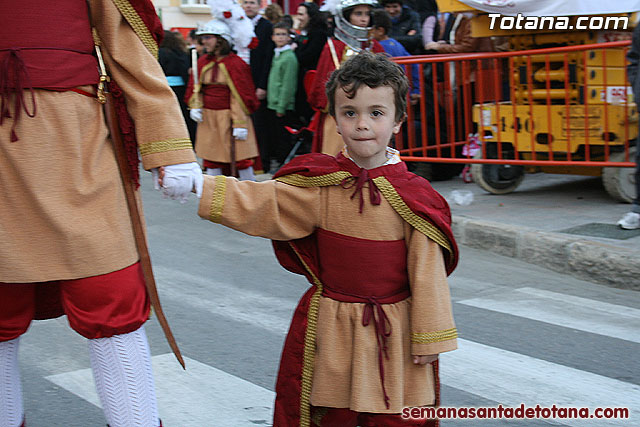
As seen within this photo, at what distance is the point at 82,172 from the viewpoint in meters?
2.69

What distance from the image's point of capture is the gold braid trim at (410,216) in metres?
2.77

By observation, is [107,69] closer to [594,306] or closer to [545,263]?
[594,306]

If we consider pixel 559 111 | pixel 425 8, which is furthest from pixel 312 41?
pixel 559 111

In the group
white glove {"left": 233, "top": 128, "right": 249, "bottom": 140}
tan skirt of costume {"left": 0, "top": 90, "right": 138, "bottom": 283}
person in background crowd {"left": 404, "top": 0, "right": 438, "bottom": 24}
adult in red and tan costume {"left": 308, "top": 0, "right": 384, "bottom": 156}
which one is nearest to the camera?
tan skirt of costume {"left": 0, "top": 90, "right": 138, "bottom": 283}

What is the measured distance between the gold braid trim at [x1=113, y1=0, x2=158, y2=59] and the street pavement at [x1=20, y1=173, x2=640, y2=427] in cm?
157

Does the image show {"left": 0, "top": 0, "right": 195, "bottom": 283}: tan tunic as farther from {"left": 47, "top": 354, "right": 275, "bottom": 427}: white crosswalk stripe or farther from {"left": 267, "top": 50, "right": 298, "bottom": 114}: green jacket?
{"left": 267, "top": 50, "right": 298, "bottom": 114}: green jacket

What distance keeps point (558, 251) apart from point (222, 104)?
438cm

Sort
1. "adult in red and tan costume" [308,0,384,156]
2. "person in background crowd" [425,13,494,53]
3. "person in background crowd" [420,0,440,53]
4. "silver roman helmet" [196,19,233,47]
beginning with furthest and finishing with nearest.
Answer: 1. "person in background crowd" [420,0,440,53]
2. "silver roman helmet" [196,19,233,47]
3. "person in background crowd" [425,13,494,53]
4. "adult in red and tan costume" [308,0,384,156]

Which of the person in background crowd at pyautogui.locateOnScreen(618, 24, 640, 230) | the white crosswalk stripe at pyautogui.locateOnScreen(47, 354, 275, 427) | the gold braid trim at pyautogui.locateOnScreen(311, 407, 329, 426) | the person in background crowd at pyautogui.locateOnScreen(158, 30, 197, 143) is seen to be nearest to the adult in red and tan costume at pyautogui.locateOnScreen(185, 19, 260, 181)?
the person in background crowd at pyautogui.locateOnScreen(158, 30, 197, 143)

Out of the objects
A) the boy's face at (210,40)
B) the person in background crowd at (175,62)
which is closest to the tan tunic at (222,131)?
the boy's face at (210,40)

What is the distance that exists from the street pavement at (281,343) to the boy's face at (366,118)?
1382mm

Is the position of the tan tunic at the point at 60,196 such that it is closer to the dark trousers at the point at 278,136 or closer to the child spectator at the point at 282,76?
the child spectator at the point at 282,76

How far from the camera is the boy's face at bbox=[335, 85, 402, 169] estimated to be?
9.05 ft

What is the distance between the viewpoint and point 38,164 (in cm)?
264
